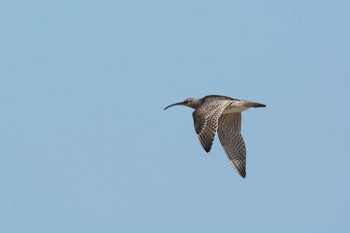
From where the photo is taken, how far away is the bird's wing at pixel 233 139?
115 feet

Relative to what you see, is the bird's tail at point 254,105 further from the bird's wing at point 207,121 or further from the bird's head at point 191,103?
the bird's head at point 191,103

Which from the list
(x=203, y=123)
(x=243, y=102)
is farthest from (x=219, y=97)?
(x=203, y=123)

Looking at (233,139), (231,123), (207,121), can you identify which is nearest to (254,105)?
(231,123)

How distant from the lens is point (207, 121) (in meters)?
32.0

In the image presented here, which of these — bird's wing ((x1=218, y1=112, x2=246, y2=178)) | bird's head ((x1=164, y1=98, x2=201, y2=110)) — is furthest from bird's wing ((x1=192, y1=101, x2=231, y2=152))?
bird's head ((x1=164, y1=98, x2=201, y2=110))

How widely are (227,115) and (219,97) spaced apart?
808mm

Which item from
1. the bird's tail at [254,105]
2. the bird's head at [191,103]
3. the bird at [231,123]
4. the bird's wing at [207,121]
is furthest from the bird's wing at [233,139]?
the bird's wing at [207,121]

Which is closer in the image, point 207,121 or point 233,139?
point 207,121

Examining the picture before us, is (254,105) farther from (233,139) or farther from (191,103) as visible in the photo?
(191,103)

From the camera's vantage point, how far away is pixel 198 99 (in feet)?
120

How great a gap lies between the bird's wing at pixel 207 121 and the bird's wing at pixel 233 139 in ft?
5.36

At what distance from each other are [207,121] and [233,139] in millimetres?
3494

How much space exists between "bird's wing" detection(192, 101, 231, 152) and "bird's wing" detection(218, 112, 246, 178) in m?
1.63

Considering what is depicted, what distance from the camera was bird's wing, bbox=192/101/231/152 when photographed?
31.0 m
